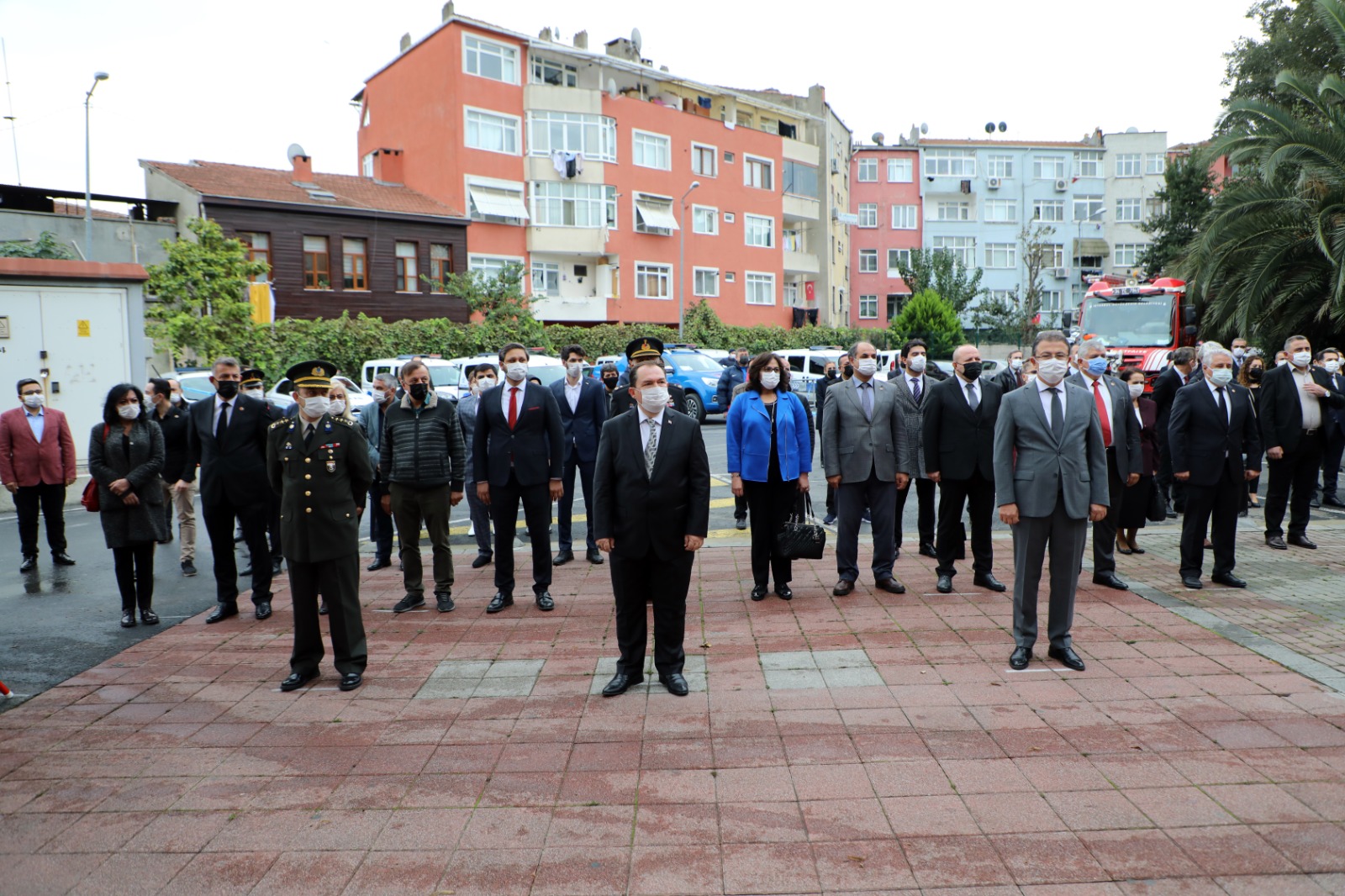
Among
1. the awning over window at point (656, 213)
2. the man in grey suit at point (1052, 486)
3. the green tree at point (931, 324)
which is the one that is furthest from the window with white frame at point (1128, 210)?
the man in grey suit at point (1052, 486)

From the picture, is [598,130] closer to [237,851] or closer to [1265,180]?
[1265,180]

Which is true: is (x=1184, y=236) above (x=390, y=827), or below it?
above

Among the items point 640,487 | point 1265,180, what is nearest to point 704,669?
point 640,487

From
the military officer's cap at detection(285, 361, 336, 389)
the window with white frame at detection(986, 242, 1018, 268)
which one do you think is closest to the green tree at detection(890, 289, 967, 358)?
the window with white frame at detection(986, 242, 1018, 268)

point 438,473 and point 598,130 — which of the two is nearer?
point 438,473

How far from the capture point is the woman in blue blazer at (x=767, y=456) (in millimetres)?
8273

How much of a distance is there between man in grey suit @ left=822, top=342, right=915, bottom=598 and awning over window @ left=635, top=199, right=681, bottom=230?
127 ft

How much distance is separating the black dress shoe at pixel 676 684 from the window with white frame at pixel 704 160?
45531mm

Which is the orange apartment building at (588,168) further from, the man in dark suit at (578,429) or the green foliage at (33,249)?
the man in dark suit at (578,429)

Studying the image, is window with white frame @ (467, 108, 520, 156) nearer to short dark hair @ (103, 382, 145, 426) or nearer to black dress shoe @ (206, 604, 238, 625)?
short dark hair @ (103, 382, 145, 426)

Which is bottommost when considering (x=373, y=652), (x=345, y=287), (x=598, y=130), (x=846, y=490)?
(x=373, y=652)

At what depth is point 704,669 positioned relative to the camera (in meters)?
6.52

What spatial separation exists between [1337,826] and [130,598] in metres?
8.21

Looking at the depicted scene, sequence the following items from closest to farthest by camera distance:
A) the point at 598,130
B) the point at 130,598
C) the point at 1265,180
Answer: the point at 130,598 < the point at 1265,180 < the point at 598,130
